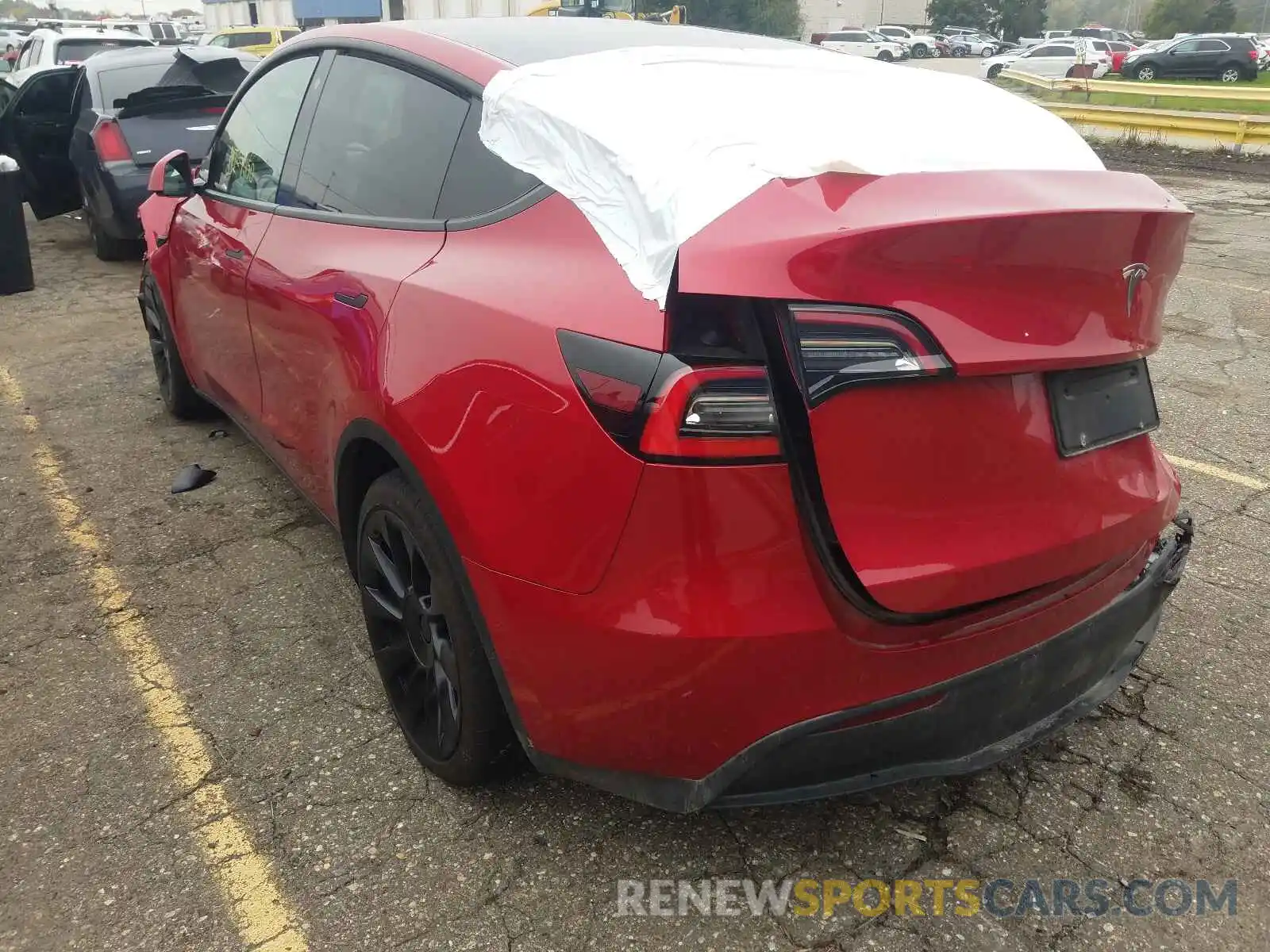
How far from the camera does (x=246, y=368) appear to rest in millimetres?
3285

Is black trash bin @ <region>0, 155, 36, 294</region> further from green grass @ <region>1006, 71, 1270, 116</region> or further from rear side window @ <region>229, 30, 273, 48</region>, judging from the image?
rear side window @ <region>229, 30, 273, 48</region>

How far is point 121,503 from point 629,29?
2.70m

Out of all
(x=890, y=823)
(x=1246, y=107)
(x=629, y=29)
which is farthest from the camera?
(x=1246, y=107)

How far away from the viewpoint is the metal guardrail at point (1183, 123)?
1547 cm

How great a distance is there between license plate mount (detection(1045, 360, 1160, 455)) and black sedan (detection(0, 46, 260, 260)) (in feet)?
23.5

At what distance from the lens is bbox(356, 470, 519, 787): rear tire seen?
2031 millimetres

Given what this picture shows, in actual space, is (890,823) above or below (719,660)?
below

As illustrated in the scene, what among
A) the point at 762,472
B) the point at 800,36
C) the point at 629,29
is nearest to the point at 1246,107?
the point at 629,29

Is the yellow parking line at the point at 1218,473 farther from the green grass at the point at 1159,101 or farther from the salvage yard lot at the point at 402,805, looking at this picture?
the green grass at the point at 1159,101

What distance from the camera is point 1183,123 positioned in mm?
16141

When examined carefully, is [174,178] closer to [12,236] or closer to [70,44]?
[12,236]

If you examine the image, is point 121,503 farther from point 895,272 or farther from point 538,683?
point 895,272

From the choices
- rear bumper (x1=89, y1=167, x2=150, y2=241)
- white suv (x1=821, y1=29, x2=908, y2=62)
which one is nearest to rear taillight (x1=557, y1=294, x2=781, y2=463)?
rear bumper (x1=89, y1=167, x2=150, y2=241)

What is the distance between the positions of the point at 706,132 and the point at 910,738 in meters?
1.18
